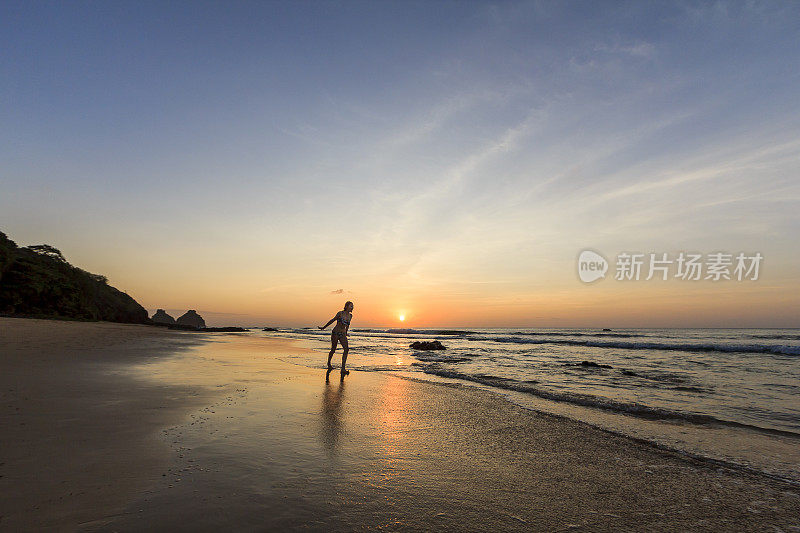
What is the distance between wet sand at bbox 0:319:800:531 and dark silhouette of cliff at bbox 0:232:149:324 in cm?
4651

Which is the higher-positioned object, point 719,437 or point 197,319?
point 719,437

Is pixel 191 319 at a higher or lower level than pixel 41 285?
lower

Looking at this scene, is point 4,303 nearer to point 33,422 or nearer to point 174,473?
point 33,422

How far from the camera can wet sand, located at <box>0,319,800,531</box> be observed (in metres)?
3.52

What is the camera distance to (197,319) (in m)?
155

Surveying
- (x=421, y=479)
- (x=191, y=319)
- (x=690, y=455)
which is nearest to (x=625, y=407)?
(x=690, y=455)

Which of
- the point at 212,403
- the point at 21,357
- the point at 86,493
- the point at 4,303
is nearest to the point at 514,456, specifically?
the point at 86,493

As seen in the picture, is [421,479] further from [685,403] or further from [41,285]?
[41,285]

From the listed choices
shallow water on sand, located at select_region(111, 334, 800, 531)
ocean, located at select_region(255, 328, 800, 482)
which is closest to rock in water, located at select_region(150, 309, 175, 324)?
ocean, located at select_region(255, 328, 800, 482)

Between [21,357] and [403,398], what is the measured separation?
1316 cm

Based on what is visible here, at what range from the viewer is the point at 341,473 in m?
4.63

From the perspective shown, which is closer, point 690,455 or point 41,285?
point 690,455

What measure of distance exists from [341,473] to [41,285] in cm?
5652

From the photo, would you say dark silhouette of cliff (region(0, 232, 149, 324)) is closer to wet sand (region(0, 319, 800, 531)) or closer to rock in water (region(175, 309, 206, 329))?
Answer: wet sand (region(0, 319, 800, 531))
